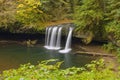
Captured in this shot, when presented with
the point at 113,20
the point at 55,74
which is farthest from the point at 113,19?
the point at 55,74

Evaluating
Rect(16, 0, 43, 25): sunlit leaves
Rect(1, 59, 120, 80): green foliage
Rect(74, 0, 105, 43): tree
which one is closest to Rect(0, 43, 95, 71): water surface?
Rect(74, 0, 105, 43): tree

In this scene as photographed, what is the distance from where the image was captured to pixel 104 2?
21375 millimetres

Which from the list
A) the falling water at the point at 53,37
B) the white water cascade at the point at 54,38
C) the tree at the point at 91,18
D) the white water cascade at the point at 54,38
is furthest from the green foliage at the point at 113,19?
the falling water at the point at 53,37

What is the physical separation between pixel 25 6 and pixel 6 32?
2656 mm

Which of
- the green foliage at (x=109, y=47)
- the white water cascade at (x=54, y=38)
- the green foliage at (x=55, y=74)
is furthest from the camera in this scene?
the white water cascade at (x=54, y=38)

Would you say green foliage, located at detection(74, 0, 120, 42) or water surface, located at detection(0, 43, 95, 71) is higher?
green foliage, located at detection(74, 0, 120, 42)

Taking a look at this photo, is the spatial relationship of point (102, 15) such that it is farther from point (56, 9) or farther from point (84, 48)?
point (56, 9)

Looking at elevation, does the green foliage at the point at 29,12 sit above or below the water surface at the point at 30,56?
above

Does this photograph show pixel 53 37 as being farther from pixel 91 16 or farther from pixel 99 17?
pixel 99 17

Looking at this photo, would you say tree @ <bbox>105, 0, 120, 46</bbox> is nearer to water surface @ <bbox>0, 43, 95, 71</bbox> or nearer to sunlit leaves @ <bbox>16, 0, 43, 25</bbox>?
water surface @ <bbox>0, 43, 95, 71</bbox>

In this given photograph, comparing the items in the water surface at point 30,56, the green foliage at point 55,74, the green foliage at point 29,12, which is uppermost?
the green foliage at point 29,12

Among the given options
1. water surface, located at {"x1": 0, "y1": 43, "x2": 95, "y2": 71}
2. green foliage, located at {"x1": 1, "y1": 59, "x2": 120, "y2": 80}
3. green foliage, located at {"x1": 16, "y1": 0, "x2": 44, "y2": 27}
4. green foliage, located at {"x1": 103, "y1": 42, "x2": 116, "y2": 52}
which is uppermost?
green foliage, located at {"x1": 16, "y1": 0, "x2": 44, "y2": 27}

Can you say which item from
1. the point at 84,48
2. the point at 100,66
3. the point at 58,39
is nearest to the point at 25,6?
the point at 58,39

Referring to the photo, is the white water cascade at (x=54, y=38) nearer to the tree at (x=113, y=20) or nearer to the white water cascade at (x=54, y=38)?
the white water cascade at (x=54, y=38)
